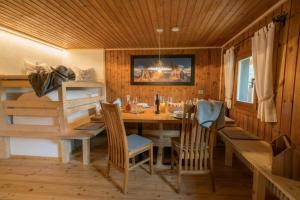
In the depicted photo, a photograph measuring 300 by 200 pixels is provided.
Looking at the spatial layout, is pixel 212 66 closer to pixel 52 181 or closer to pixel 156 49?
pixel 156 49

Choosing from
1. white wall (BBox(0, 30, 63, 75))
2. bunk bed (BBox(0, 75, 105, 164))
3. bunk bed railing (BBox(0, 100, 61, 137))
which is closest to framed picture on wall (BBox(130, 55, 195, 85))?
bunk bed (BBox(0, 75, 105, 164))

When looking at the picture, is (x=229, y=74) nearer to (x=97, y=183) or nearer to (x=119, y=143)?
(x=119, y=143)

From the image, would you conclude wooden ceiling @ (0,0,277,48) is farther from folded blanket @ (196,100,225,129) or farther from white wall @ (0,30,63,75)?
folded blanket @ (196,100,225,129)

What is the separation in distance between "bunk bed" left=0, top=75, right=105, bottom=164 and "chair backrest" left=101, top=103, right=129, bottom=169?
2.01 ft

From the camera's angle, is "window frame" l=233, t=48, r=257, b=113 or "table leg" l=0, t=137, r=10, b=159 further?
"table leg" l=0, t=137, r=10, b=159

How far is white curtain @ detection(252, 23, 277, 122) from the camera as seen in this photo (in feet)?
6.31

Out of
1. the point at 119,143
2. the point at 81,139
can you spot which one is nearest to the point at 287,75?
the point at 119,143

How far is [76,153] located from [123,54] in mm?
2590

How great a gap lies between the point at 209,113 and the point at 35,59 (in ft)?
12.0

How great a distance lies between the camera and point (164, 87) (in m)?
4.28

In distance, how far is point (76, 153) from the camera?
9.59ft

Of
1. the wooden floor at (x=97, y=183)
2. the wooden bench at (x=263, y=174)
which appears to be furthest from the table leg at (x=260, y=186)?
the wooden floor at (x=97, y=183)

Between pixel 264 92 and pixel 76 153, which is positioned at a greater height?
pixel 264 92

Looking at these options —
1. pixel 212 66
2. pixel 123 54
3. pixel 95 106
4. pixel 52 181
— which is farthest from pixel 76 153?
pixel 212 66
